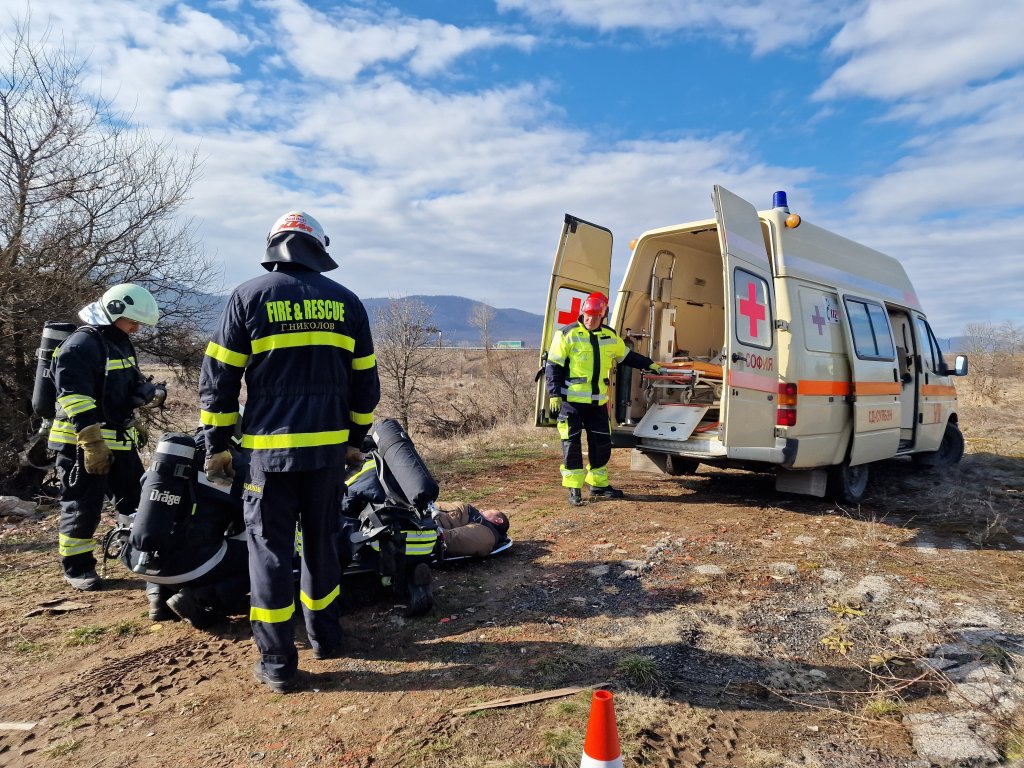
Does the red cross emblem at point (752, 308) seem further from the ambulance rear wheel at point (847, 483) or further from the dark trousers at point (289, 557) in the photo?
the dark trousers at point (289, 557)

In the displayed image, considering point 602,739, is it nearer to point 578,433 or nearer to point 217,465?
point 217,465

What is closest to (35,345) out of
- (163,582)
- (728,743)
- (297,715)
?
(163,582)

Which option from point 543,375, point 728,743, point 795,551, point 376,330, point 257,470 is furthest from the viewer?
point 376,330

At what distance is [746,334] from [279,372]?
12.3ft

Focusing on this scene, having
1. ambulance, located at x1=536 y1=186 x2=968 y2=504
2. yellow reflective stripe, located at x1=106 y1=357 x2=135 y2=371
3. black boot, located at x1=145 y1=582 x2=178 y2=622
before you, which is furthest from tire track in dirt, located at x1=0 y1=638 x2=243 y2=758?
ambulance, located at x1=536 y1=186 x2=968 y2=504

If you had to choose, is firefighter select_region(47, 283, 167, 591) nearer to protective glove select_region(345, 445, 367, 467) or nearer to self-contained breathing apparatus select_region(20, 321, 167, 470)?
self-contained breathing apparatus select_region(20, 321, 167, 470)

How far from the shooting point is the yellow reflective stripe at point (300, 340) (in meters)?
2.79

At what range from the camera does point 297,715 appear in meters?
2.53

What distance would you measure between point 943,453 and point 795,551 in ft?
16.3

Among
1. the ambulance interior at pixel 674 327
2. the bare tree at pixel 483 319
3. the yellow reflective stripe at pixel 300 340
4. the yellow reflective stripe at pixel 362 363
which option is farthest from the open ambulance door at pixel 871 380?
the bare tree at pixel 483 319

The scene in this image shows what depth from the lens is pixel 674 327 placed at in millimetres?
6988

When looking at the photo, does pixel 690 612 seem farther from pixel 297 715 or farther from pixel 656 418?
pixel 656 418

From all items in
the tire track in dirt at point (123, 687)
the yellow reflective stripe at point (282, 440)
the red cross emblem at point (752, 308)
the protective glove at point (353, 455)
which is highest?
the red cross emblem at point (752, 308)

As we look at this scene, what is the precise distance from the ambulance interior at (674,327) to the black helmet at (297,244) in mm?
3789
